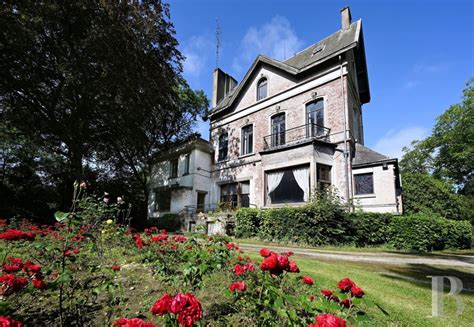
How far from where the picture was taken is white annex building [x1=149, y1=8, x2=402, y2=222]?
1277 cm

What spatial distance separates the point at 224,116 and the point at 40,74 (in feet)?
38.2

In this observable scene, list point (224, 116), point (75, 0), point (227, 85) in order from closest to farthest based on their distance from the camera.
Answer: point (75, 0) < point (224, 116) < point (227, 85)

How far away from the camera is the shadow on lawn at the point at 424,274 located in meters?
4.17

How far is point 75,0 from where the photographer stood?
11484 mm

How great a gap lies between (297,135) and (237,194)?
19.2 ft

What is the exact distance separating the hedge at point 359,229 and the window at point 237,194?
243 inches

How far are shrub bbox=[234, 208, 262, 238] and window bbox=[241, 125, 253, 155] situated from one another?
6323 mm

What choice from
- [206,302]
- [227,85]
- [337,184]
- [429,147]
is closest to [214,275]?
[206,302]

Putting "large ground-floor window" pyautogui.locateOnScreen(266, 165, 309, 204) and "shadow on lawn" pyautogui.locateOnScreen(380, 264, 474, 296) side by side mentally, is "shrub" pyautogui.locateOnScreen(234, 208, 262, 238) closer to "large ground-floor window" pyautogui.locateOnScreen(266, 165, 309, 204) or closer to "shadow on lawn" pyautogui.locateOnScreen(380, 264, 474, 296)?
"large ground-floor window" pyautogui.locateOnScreen(266, 165, 309, 204)

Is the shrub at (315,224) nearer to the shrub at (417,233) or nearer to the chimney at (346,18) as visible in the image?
the shrub at (417,233)

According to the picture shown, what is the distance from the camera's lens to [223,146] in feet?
63.7

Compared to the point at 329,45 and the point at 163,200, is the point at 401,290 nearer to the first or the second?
the point at 329,45

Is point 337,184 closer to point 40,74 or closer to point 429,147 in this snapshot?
point 40,74

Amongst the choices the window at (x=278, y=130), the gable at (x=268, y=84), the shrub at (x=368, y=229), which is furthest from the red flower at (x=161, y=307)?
the gable at (x=268, y=84)
